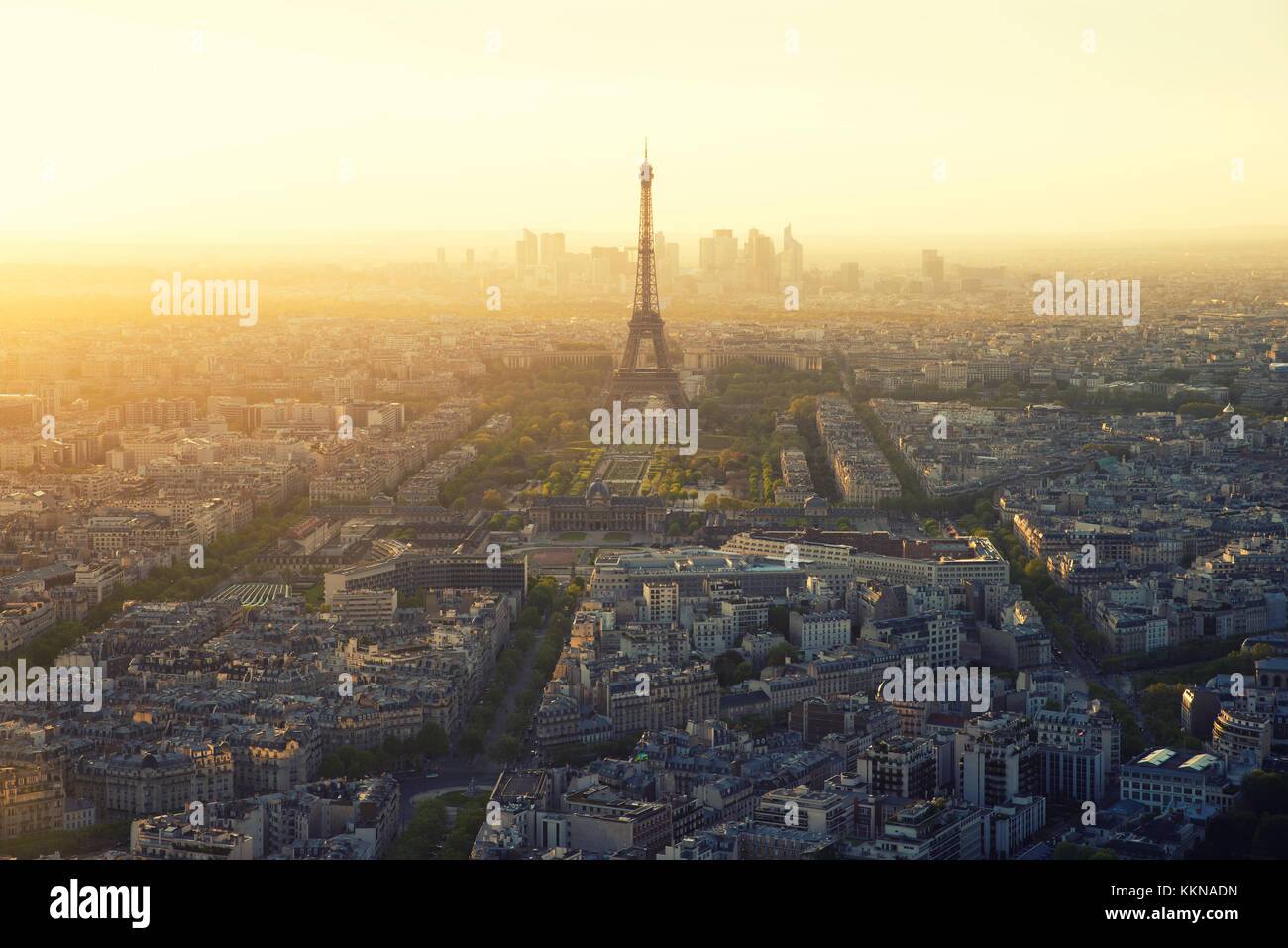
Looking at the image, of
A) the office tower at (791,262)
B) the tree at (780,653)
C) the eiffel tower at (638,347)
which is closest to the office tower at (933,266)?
the office tower at (791,262)

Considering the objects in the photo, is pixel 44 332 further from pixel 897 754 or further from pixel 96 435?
pixel 897 754

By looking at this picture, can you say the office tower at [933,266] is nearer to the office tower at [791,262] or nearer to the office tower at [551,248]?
the office tower at [791,262]

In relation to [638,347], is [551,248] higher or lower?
higher

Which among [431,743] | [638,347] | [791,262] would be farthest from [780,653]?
[791,262]

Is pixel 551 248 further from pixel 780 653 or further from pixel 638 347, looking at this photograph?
pixel 780 653
